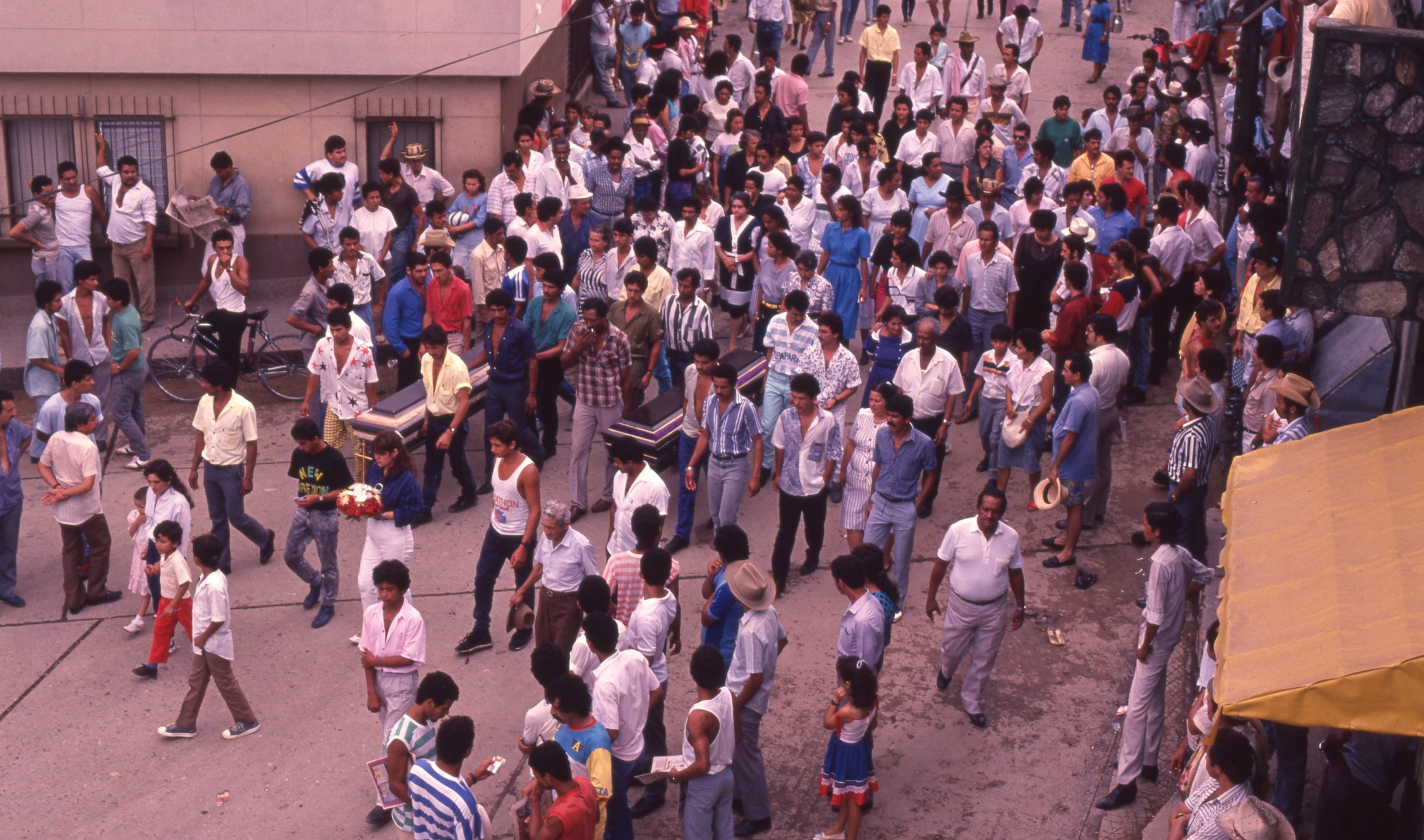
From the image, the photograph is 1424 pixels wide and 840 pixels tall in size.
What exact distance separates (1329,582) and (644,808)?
13.4ft

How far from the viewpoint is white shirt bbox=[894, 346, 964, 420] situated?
11.1 meters

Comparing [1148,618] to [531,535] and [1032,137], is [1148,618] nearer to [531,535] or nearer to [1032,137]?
[531,535]

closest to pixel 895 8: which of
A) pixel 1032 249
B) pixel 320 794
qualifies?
pixel 1032 249

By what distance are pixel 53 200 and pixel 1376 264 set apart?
13234mm

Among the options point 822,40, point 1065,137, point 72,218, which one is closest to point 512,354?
point 72,218

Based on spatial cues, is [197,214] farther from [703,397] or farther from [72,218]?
[703,397]

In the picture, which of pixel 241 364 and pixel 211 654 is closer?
pixel 211 654

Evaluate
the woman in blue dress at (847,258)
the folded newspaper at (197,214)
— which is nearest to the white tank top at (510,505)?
the woman in blue dress at (847,258)

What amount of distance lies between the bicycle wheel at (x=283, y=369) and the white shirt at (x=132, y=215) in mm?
2224

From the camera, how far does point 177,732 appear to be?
927 cm

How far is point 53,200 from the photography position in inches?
609

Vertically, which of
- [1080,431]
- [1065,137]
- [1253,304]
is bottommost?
[1080,431]

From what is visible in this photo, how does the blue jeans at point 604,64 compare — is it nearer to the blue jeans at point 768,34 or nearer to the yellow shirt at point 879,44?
the blue jeans at point 768,34

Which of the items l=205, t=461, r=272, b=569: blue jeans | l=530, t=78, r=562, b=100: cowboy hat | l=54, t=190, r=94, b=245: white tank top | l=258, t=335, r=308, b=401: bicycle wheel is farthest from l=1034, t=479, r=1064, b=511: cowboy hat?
l=54, t=190, r=94, b=245: white tank top
